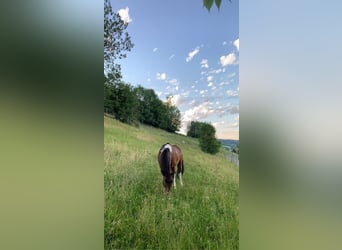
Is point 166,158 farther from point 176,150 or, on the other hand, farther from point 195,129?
point 195,129

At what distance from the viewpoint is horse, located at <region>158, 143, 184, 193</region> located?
175 centimetres

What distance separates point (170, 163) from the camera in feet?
5.78

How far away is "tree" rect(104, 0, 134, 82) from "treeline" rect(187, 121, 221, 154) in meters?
0.50

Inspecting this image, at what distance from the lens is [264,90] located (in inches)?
36.5

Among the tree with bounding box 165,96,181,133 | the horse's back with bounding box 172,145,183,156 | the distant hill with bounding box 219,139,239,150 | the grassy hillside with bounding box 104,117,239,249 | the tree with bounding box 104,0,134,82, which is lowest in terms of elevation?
the grassy hillside with bounding box 104,117,239,249

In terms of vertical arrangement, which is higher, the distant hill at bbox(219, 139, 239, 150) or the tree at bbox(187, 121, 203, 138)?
the tree at bbox(187, 121, 203, 138)

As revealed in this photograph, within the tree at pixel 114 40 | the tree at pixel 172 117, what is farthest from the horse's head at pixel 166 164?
the tree at pixel 114 40

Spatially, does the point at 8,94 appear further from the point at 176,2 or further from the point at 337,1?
the point at 176,2

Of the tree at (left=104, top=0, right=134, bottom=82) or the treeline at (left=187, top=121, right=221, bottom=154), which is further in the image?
the treeline at (left=187, top=121, right=221, bottom=154)

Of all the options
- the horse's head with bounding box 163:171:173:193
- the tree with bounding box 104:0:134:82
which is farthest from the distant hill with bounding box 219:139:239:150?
the tree with bounding box 104:0:134:82

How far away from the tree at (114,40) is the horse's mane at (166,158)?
48cm

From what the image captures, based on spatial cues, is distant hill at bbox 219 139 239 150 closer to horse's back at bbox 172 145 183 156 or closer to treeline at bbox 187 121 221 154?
treeline at bbox 187 121 221 154

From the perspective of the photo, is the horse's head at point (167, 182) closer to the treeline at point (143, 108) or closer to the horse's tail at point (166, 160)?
the horse's tail at point (166, 160)

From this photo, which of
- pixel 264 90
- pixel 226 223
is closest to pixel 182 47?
pixel 264 90
